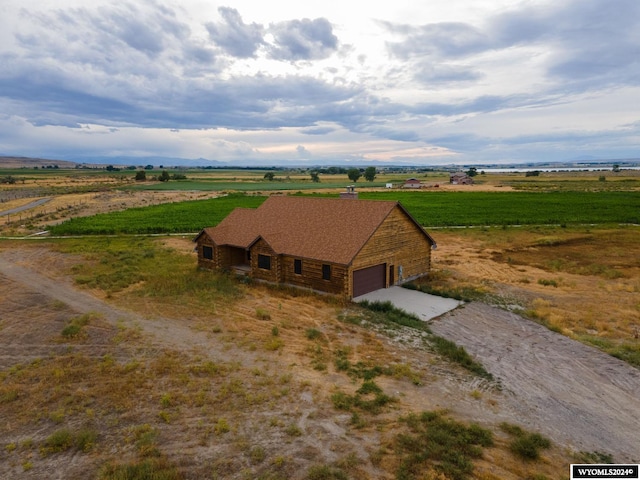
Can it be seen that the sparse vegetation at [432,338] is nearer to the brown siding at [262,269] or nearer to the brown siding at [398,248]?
the brown siding at [398,248]

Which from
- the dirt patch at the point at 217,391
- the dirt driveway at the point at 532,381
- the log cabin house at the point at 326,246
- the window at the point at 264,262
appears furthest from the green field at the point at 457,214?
the dirt driveway at the point at 532,381

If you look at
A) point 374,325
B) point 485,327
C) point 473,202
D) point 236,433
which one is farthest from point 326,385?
point 473,202

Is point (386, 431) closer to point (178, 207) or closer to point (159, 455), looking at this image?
point (159, 455)

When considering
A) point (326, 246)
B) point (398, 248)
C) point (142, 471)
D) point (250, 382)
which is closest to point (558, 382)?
point (250, 382)

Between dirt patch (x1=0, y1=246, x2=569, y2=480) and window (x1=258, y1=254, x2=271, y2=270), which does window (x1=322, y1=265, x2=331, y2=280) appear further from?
window (x1=258, y1=254, x2=271, y2=270)

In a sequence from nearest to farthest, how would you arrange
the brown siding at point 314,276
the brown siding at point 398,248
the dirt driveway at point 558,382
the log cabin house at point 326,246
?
the dirt driveway at point 558,382 < the brown siding at point 314,276 < the log cabin house at point 326,246 < the brown siding at point 398,248

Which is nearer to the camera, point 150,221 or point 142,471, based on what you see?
point 142,471

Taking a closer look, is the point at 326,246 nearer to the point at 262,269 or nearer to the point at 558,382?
the point at 262,269

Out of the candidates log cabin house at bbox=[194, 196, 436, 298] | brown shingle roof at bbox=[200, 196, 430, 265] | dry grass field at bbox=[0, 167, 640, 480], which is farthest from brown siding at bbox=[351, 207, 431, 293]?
dry grass field at bbox=[0, 167, 640, 480]

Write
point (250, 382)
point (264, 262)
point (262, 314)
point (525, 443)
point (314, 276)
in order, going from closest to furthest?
point (525, 443) → point (250, 382) → point (262, 314) → point (314, 276) → point (264, 262)
